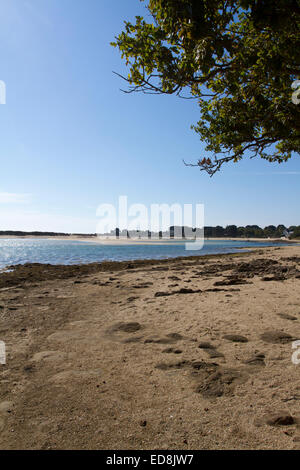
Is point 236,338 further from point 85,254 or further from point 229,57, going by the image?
point 85,254

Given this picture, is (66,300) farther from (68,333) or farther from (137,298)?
(68,333)

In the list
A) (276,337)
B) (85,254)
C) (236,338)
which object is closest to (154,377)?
(236,338)

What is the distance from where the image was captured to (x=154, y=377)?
14.8 ft

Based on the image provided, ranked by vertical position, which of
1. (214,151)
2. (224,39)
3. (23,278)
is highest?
(224,39)

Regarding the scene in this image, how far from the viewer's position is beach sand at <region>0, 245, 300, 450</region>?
3143 millimetres

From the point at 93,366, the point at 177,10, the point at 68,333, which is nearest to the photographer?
the point at 177,10

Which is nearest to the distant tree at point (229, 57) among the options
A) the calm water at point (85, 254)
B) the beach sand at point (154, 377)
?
the beach sand at point (154, 377)

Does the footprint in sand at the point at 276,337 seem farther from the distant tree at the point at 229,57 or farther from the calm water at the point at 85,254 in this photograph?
the calm water at the point at 85,254

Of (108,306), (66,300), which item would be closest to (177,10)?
(108,306)

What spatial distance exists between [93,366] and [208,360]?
7.51 feet

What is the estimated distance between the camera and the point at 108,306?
32.1 feet

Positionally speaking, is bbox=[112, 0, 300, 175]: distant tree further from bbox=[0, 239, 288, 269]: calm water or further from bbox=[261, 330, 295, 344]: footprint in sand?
bbox=[0, 239, 288, 269]: calm water

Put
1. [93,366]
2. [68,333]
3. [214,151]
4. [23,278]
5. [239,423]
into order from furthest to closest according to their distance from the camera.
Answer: [23,278] < [214,151] < [68,333] < [93,366] < [239,423]

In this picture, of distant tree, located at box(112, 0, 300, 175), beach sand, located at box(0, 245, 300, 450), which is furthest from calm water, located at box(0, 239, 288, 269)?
distant tree, located at box(112, 0, 300, 175)
